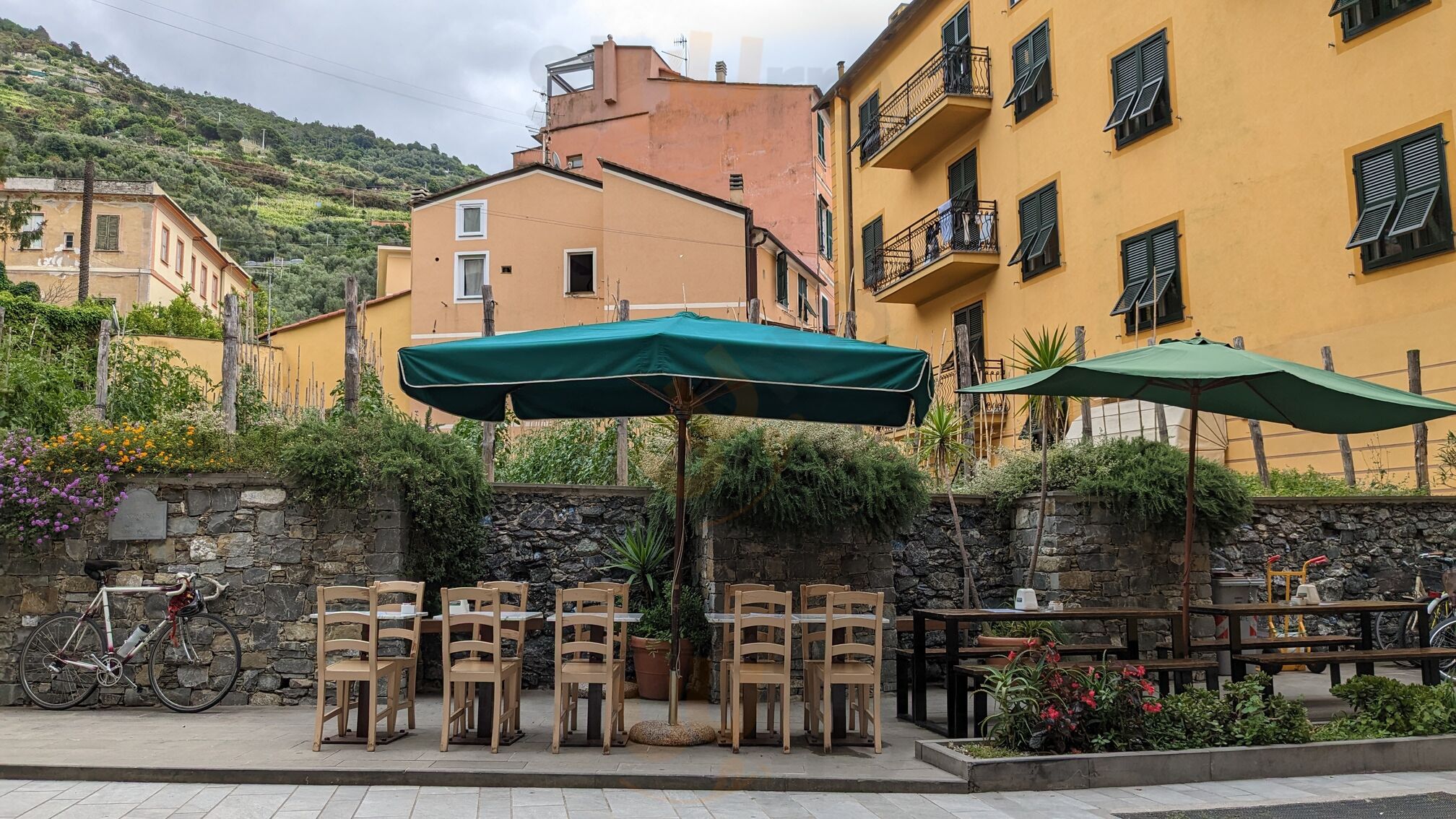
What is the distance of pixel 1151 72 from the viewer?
1627 cm

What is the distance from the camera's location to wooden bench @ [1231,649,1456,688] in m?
7.27

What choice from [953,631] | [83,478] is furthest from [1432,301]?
[83,478]

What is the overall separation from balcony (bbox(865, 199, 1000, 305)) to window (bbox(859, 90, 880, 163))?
2111 millimetres

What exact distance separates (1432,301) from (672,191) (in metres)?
17.5

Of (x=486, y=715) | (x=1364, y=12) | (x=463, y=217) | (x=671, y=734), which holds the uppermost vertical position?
(x=463, y=217)

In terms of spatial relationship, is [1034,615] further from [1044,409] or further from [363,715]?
[363,715]

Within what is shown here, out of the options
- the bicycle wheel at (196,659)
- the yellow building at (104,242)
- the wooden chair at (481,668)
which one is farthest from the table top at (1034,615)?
the yellow building at (104,242)

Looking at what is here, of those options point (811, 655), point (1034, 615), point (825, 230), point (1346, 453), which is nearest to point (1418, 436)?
point (1346, 453)

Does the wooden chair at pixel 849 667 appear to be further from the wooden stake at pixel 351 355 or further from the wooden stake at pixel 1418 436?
the wooden stake at pixel 1418 436

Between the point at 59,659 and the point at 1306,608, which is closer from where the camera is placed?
the point at 1306,608

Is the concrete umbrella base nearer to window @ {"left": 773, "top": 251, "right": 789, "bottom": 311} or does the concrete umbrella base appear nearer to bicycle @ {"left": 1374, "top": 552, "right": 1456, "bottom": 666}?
bicycle @ {"left": 1374, "top": 552, "right": 1456, "bottom": 666}

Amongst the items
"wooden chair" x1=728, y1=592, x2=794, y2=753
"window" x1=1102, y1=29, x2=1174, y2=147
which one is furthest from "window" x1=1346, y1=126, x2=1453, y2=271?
"wooden chair" x1=728, y1=592, x2=794, y2=753

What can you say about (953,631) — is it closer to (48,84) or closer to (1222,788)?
(1222,788)

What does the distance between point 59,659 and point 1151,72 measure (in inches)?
612
